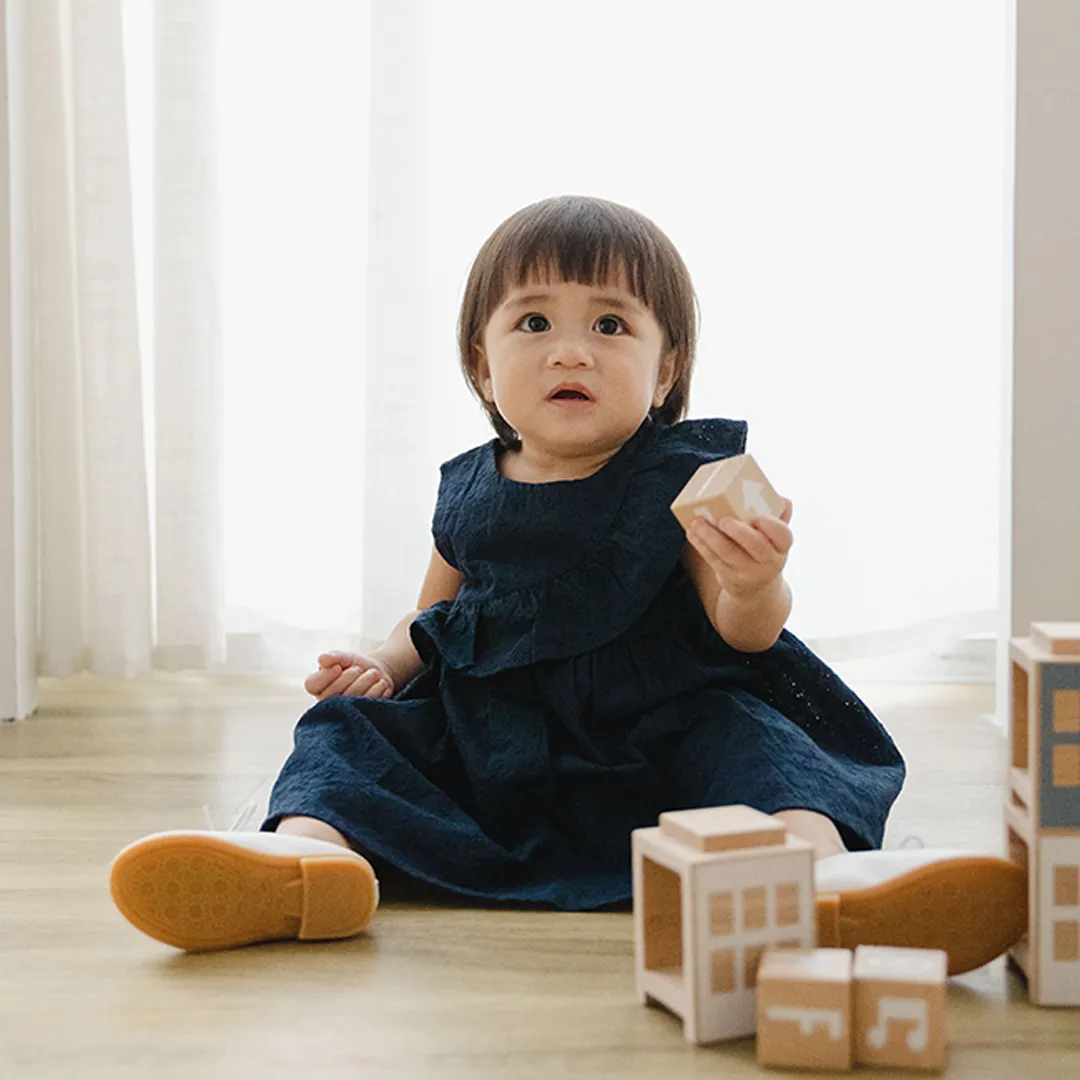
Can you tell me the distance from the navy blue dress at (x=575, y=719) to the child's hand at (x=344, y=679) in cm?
3

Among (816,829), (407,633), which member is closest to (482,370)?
(407,633)

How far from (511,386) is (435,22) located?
807mm

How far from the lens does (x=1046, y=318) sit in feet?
5.43

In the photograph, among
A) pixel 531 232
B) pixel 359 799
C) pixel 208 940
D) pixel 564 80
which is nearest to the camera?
pixel 208 940

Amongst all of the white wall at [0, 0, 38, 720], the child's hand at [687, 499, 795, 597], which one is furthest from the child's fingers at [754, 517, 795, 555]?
the white wall at [0, 0, 38, 720]

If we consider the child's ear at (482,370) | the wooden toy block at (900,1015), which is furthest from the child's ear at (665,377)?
the wooden toy block at (900,1015)

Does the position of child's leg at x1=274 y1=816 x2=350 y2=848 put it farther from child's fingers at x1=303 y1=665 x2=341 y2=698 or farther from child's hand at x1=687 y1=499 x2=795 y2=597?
child's hand at x1=687 y1=499 x2=795 y2=597

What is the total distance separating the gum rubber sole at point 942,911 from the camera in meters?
0.91

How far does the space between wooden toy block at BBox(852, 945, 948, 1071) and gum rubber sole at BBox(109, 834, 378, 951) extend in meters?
0.33

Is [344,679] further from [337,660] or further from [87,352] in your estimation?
[87,352]

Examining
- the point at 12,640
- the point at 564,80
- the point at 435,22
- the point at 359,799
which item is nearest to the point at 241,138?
the point at 435,22

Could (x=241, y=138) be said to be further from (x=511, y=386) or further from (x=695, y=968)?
(x=695, y=968)

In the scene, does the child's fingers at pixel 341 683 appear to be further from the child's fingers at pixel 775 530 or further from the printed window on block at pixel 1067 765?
the printed window on block at pixel 1067 765

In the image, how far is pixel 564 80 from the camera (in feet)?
6.20
